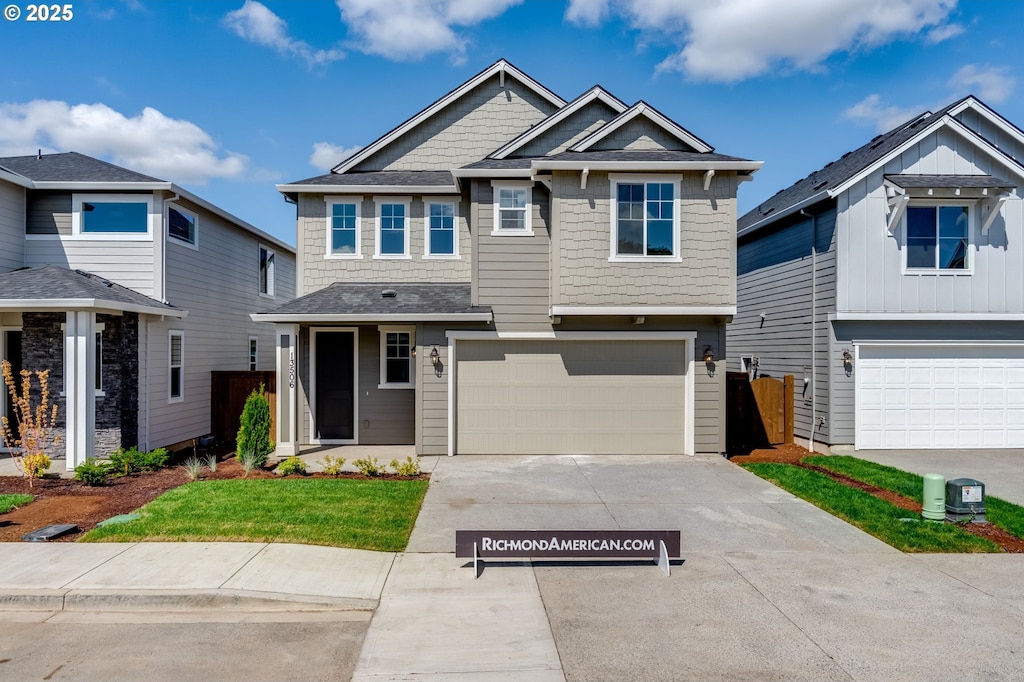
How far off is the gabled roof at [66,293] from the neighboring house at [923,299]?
14.6m

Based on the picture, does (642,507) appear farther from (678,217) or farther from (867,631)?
(678,217)

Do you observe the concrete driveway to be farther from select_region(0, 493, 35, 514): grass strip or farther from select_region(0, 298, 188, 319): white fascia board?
select_region(0, 298, 188, 319): white fascia board

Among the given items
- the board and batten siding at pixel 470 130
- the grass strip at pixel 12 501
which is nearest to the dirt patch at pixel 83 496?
the grass strip at pixel 12 501

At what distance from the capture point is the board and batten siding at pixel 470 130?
53.0 ft

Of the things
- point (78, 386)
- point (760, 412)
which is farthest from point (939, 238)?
point (78, 386)

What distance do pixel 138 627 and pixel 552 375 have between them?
29.5 feet

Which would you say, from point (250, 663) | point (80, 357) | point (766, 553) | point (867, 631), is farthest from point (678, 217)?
point (80, 357)

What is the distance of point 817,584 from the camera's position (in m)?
6.45

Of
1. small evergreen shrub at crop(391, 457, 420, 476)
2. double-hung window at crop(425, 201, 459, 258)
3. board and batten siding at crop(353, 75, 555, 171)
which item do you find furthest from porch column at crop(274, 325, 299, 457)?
board and batten siding at crop(353, 75, 555, 171)

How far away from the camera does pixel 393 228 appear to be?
15.0m

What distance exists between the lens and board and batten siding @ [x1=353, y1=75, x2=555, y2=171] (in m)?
16.1

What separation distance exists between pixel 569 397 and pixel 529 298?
2.29 m

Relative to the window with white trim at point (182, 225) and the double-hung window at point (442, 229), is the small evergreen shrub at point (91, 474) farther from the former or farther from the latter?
the double-hung window at point (442, 229)

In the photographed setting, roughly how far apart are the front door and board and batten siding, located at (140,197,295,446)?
3.18 metres
